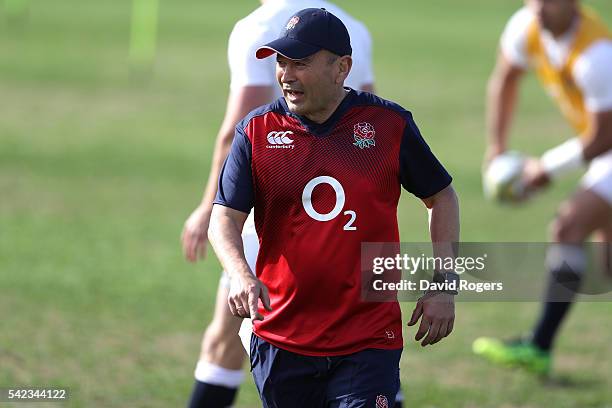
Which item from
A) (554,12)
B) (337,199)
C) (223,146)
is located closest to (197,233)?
(223,146)

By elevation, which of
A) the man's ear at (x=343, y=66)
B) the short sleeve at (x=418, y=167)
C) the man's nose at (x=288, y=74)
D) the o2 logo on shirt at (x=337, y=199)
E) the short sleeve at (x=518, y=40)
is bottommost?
the o2 logo on shirt at (x=337, y=199)

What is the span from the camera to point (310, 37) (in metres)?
4.71

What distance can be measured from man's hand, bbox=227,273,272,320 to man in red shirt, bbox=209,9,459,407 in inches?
9.2

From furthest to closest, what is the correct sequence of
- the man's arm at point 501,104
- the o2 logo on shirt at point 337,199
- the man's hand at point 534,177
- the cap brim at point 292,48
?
the man's arm at point 501,104, the man's hand at point 534,177, the o2 logo on shirt at point 337,199, the cap brim at point 292,48

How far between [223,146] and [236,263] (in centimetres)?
141

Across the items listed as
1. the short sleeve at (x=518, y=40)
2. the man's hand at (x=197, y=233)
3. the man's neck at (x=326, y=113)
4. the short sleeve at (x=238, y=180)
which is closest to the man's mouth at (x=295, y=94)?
the man's neck at (x=326, y=113)

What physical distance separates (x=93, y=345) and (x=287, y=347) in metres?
3.67

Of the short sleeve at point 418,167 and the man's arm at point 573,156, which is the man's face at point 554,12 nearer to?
the man's arm at point 573,156

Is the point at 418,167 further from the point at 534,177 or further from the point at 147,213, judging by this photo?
the point at 147,213

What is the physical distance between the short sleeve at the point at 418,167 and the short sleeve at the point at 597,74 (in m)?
3.63

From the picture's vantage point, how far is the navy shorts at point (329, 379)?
477 cm

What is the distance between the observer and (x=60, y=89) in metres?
20.6

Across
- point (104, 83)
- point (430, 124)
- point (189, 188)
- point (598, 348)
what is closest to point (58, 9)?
point (104, 83)

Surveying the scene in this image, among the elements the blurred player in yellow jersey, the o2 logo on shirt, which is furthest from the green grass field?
the o2 logo on shirt
